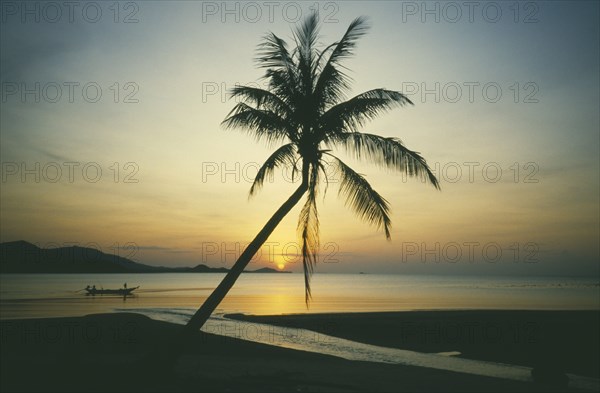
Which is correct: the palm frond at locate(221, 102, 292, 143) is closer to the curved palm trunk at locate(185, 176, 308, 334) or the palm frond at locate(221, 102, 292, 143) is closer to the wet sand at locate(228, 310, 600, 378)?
the curved palm trunk at locate(185, 176, 308, 334)

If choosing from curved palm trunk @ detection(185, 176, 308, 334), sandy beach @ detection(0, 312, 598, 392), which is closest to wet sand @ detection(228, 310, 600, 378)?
sandy beach @ detection(0, 312, 598, 392)

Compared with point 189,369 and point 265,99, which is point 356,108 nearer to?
point 265,99

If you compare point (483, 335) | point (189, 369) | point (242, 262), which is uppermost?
point (242, 262)

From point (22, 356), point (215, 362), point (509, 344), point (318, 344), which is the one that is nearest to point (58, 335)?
point (22, 356)

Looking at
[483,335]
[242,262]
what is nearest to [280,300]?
[483,335]

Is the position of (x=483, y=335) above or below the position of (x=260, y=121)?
below

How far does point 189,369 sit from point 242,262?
3.76 meters

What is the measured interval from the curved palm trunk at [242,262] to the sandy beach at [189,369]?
0.73 metres

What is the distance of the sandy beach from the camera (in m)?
9.86

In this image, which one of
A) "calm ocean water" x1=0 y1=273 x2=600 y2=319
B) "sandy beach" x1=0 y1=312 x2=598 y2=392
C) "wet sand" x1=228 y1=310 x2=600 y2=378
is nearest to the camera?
"sandy beach" x1=0 y1=312 x2=598 y2=392

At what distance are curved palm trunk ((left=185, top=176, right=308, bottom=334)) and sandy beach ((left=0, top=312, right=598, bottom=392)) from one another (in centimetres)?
73

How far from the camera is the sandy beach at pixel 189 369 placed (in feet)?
32.3

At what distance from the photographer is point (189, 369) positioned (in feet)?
38.9

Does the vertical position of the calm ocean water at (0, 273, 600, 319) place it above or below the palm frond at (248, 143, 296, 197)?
below
